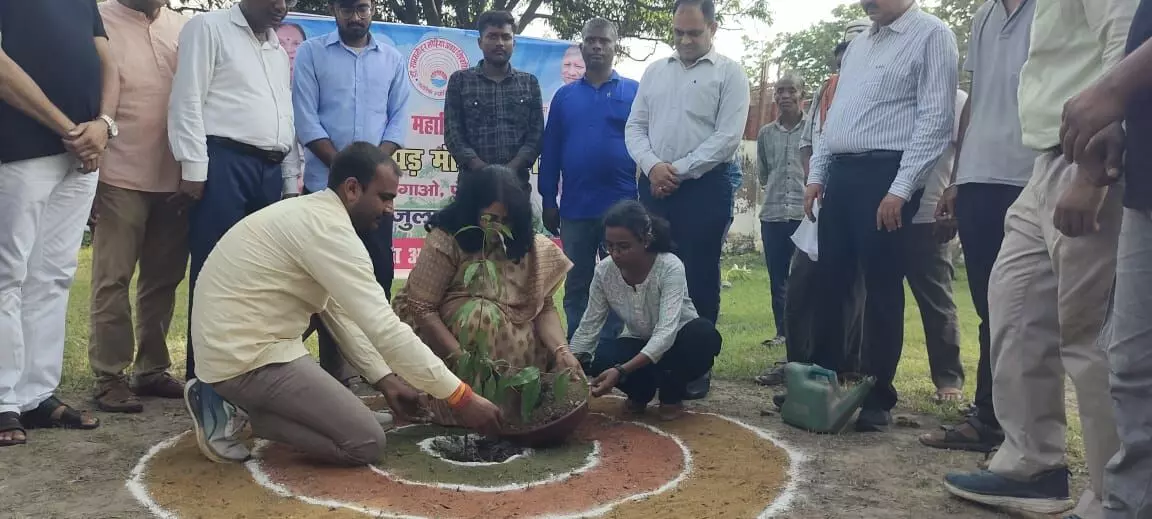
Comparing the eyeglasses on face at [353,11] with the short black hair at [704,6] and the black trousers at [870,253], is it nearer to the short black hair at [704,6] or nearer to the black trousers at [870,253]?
the short black hair at [704,6]

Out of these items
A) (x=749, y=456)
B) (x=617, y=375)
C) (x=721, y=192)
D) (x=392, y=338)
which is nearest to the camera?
(x=392, y=338)

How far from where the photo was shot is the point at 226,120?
174 inches

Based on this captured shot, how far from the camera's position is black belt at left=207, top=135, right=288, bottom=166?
4.41 metres

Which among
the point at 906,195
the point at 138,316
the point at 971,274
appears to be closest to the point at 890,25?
the point at 906,195

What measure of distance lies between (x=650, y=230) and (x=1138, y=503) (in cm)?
253

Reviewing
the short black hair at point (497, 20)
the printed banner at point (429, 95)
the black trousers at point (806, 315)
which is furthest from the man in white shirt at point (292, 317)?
the printed banner at point (429, 95)

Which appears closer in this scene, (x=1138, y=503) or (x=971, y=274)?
(x=1138, y=503)

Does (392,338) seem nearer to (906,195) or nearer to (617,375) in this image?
(617,375)

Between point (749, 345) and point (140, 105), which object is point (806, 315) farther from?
point (140, 105)

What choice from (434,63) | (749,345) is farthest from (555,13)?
(749,345)

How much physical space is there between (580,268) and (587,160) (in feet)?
2.29

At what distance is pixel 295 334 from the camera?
353cm

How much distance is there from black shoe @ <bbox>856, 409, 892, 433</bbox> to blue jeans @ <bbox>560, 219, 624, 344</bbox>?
174cm

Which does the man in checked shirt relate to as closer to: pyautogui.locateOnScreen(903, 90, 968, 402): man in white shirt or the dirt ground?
the dirt ground
